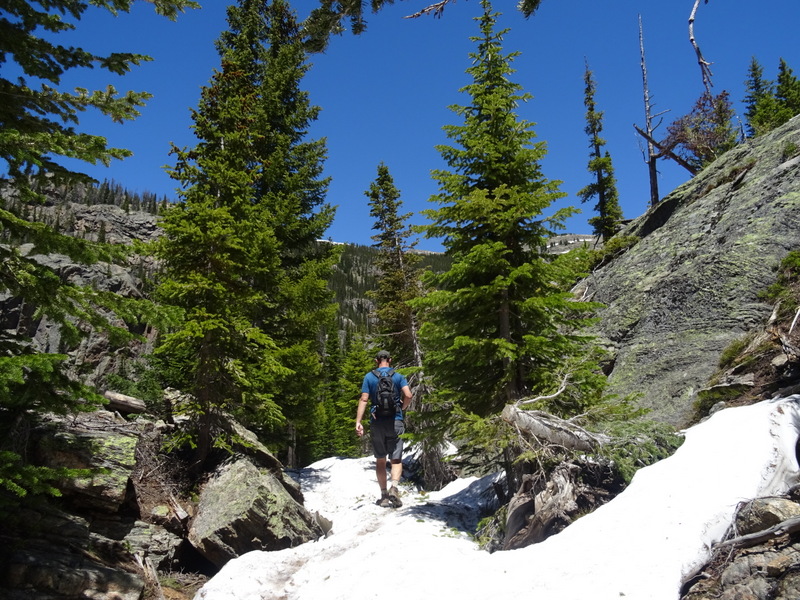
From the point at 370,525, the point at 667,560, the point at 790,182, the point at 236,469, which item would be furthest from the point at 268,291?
the point at 790,182

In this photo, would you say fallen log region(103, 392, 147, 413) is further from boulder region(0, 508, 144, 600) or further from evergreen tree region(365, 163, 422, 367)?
evergreen tree region(365, 163, 422, 367)

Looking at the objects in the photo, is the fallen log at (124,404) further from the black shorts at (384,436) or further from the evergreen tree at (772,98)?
the evergreen tree at (772,98)

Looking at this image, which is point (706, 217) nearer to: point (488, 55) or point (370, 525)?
point (488, 55)

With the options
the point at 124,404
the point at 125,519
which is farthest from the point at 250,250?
the point at 125,519

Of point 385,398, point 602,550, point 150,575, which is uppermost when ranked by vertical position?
point 385,398

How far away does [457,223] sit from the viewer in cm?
852

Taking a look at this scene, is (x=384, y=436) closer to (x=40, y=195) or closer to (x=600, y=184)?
(x=40, y=195)

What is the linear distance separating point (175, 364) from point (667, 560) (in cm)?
1277

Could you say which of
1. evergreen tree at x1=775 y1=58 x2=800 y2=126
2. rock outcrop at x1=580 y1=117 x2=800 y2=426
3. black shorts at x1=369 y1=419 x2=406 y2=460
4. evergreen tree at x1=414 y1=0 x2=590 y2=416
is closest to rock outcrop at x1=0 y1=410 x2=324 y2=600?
black shorts at x1=369 y1=419 x2=406 y2=460

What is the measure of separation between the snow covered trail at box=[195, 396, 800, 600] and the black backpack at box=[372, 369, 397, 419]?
2.01 m

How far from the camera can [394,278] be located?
2194cm

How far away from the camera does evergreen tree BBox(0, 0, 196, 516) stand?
5.21 m

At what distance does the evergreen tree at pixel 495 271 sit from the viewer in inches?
299

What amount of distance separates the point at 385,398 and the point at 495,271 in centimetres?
306
